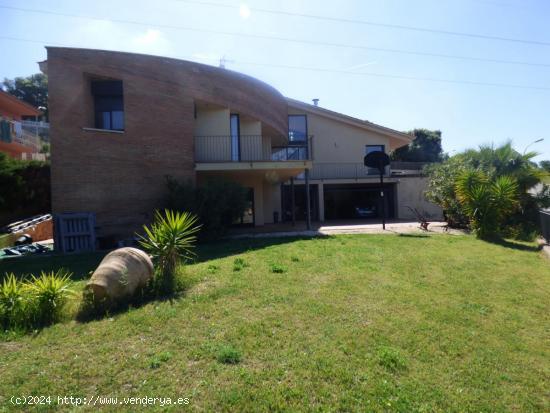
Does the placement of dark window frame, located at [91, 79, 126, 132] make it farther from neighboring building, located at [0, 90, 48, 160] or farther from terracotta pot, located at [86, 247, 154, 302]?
neighboring building, located at [0, 90, 48, 160]

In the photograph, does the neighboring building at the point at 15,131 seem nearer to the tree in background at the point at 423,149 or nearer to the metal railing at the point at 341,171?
the metal railing at the point at 341,171

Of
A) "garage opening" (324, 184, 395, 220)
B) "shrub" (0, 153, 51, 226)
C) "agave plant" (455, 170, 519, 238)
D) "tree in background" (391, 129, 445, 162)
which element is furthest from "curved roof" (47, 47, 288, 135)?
"tree in background" (391, 129, 445, 162)

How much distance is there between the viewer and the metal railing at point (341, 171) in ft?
72.7

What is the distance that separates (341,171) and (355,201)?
2.28m

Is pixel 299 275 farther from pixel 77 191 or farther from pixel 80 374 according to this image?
pixel 77 191

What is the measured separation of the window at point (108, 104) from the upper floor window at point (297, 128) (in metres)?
10.9

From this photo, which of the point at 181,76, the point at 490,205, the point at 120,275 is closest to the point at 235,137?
the point at 181,76

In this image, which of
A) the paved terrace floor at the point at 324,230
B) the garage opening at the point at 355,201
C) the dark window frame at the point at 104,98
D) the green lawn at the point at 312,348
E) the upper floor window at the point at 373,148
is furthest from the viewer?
the upper floor window at the point at 373,148

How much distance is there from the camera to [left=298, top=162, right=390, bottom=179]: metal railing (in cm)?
2215

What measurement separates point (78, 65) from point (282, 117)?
10.5 meters

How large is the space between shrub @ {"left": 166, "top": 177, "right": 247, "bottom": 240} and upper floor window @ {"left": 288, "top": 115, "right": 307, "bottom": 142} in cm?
1068

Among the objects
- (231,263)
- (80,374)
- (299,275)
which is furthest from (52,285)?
(299,275)

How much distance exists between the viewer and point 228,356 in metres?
3.55

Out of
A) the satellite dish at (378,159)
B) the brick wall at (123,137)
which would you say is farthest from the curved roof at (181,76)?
the satellite dish at (378,159)
